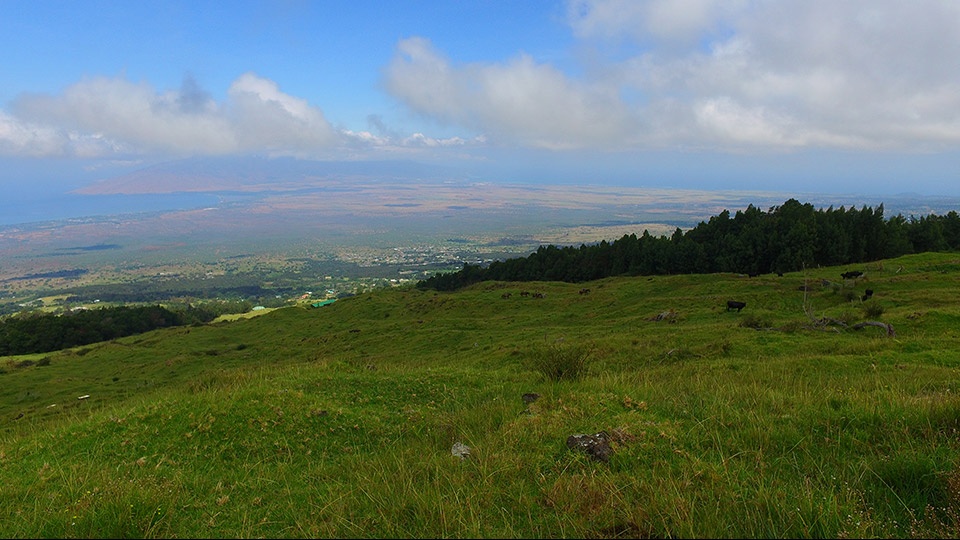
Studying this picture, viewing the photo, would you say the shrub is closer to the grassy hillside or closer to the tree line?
the grassy hillside

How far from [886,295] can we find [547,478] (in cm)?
2507

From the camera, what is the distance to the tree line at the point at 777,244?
4094cm

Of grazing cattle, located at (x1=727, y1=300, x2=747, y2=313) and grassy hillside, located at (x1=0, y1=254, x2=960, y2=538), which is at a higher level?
grassy hillside, located at (x1=0, y1=254, x2=960, y2=538)

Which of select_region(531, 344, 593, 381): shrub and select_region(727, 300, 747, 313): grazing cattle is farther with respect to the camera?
select_region(727, 300, 747, 313): grazing cattle

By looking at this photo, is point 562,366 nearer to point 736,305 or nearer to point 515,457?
point 515,457

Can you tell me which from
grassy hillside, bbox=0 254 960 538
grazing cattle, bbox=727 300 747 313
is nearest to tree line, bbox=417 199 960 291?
grazing cattle, bbox=727 300 747 313

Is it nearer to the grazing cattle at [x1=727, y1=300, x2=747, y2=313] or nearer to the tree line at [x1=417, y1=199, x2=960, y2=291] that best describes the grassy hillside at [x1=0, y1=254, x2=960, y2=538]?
the grazing cattle at [x1=727, y1=300, x2=747, y2=313]

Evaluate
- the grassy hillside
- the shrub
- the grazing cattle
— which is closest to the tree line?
the grazing cattle

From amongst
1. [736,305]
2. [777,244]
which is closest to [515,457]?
[736,305]

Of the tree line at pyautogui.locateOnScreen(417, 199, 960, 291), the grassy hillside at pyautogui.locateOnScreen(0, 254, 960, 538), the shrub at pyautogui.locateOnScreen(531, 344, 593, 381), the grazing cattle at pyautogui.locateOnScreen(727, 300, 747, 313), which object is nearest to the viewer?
the grassy hillside at pyautogui.locateOnScreen(0, 254, 960, 538)

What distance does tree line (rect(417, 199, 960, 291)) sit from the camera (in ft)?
134

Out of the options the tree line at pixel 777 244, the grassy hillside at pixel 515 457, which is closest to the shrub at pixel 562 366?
the grassy hillside at pixel 515 457

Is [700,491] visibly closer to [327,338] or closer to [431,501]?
[431,501]

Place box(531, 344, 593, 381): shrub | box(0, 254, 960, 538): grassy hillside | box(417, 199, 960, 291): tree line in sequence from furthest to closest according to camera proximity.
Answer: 1. box(417, 199, 960, 291): tree line
2. box(531, 344, 593, 381): shrub
3. box(0, 254, 960, 538): grassy hillside
